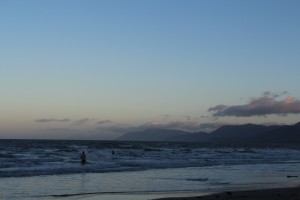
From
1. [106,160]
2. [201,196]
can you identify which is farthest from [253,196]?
[106,160]

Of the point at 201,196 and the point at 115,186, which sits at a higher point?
the point at 115,186

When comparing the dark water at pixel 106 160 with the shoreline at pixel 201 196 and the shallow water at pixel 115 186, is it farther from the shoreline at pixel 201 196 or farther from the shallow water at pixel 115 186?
the shoreline at pixel 201 196

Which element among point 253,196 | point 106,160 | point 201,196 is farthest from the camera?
point 106,160

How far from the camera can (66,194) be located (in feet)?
65.4

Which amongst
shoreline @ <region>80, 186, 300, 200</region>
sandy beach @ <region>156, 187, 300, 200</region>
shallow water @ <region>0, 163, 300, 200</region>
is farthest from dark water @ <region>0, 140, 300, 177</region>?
sandy beach @ <region>156, 187, 300, 200</region>

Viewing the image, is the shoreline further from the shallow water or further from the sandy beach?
the shallow water

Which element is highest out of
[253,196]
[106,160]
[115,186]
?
[106,160]

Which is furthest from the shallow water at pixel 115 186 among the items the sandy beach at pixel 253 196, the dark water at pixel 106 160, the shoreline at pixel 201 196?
the dark water at pixel 106 160

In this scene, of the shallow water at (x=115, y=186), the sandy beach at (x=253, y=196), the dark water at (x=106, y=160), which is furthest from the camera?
the dark water at (x=106, y=160)

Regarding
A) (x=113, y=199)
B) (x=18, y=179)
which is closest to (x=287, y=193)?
(x=113, y=199)

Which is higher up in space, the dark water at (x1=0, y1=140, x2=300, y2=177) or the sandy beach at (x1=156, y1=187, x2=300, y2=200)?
the dark water at (x1=0, y1=140, x2=300, y2=177)

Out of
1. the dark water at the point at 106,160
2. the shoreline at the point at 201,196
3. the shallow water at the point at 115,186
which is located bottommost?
the shoreline at the point at 201,196

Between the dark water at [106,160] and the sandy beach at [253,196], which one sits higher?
the dark water at [106,160]

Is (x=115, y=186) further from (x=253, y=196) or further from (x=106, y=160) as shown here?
(x=106, y=160)
